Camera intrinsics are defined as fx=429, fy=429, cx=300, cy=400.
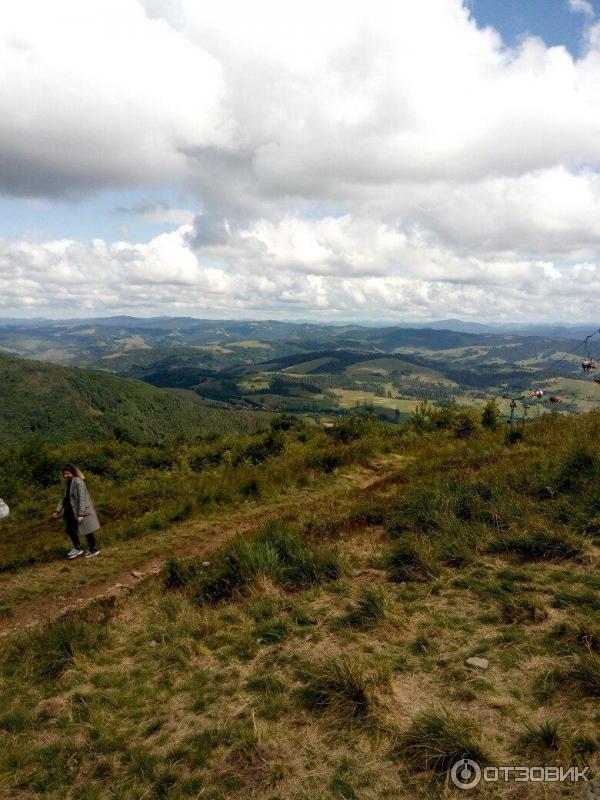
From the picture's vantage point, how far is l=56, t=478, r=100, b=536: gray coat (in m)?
12.4

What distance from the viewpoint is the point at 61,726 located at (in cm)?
545

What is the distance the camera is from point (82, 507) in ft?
40.7

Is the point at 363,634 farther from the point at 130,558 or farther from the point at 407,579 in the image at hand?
the point at 130,558

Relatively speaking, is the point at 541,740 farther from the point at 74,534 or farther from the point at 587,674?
the point at 74,534

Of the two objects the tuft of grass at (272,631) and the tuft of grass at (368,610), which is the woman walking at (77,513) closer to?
the tuft of grass at (272,631)

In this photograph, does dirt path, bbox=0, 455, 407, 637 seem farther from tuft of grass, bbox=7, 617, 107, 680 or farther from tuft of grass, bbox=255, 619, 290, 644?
tuft of grass, bbox=255, 619, 290, 644

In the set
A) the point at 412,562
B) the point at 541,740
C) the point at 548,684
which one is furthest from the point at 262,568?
the point at 541,740

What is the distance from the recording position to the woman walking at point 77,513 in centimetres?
1238

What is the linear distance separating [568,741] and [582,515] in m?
5.72

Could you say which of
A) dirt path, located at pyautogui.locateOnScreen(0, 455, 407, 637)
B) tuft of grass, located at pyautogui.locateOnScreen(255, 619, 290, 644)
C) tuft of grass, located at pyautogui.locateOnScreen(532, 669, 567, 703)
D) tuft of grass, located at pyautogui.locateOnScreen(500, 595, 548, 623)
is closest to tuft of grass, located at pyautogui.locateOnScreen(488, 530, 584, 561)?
tuft of grass, located at pyautogui.locateOnScreen(500, 595, 548, 623)

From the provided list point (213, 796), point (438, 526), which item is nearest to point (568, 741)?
point (213, 796)

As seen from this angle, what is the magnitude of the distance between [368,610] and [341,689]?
1758mm

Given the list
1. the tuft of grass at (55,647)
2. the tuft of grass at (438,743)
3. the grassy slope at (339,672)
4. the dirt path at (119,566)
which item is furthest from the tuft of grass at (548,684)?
the dirt path at (119,566)

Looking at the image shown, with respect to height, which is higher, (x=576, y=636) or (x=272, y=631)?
(x=576, y=636)
